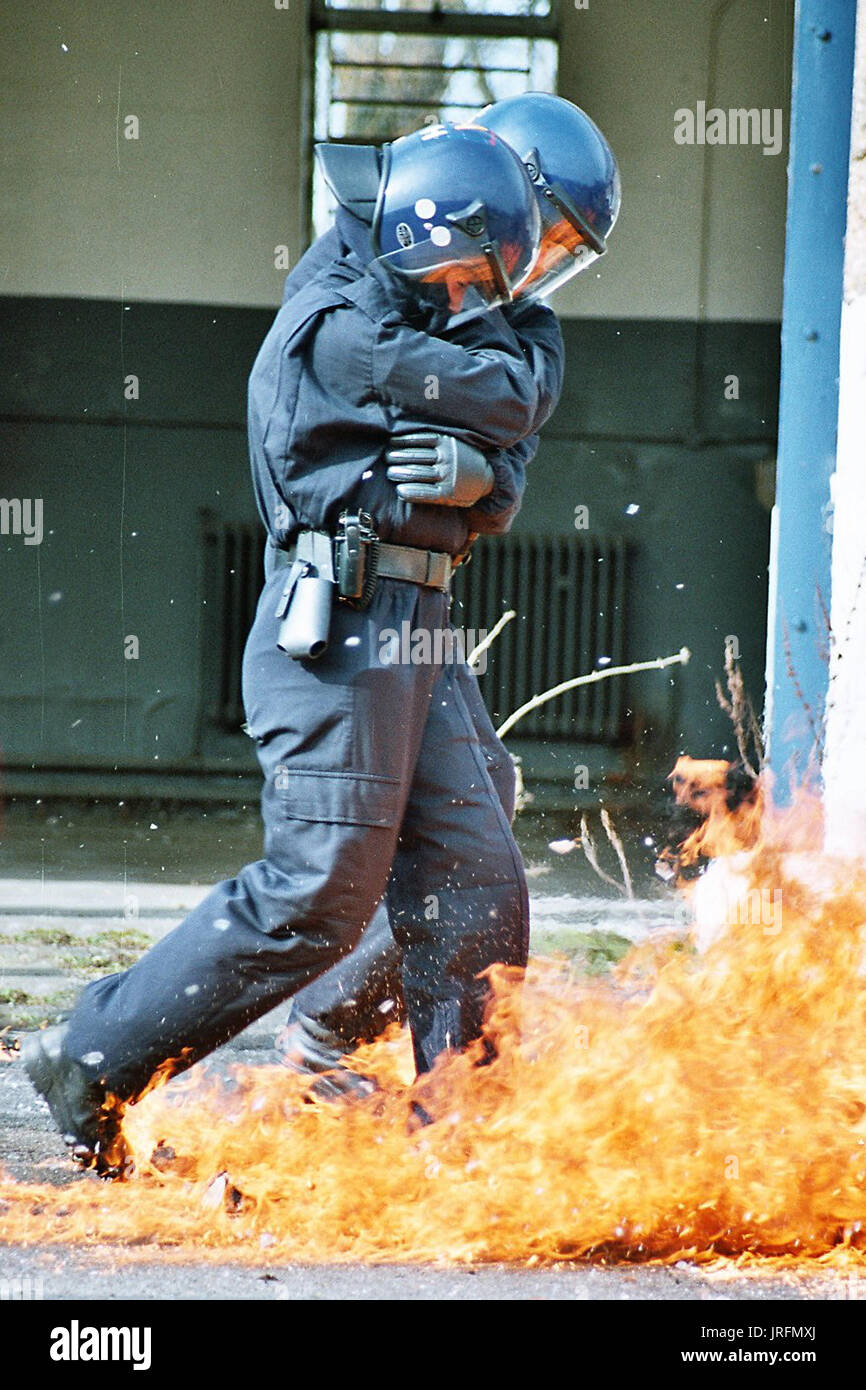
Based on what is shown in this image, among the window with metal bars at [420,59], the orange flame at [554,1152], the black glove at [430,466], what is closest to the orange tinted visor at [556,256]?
the black glove at [430,466]

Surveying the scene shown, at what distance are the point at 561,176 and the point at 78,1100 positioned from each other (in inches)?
72.6

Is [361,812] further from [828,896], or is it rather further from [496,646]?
[496,646]

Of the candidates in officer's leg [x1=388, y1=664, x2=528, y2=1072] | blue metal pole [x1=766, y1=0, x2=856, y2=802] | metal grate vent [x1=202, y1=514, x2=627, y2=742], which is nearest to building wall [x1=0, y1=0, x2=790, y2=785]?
metal grate vent [x1=202, y1=514, x2=627, y2=742]

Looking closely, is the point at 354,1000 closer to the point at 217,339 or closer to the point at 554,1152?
the point at 554,1152

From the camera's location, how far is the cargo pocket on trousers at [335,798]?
271 centimetres

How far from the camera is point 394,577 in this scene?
2.82 m

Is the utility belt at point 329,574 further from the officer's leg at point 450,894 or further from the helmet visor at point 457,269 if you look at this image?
the helmet visor at point 457,269

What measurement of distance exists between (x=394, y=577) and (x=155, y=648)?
5.90 meters

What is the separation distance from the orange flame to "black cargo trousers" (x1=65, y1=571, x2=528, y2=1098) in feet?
0.47

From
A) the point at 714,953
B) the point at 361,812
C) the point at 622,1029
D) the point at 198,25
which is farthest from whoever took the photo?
the point at 198,25

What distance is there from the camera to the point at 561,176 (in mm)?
3010

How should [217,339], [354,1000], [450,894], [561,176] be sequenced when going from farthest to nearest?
[217,339], [354,1000], [561,176], [450,894]

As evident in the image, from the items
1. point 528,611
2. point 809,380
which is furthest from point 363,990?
point 528,611

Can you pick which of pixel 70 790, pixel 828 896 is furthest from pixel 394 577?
pixel 70 790
